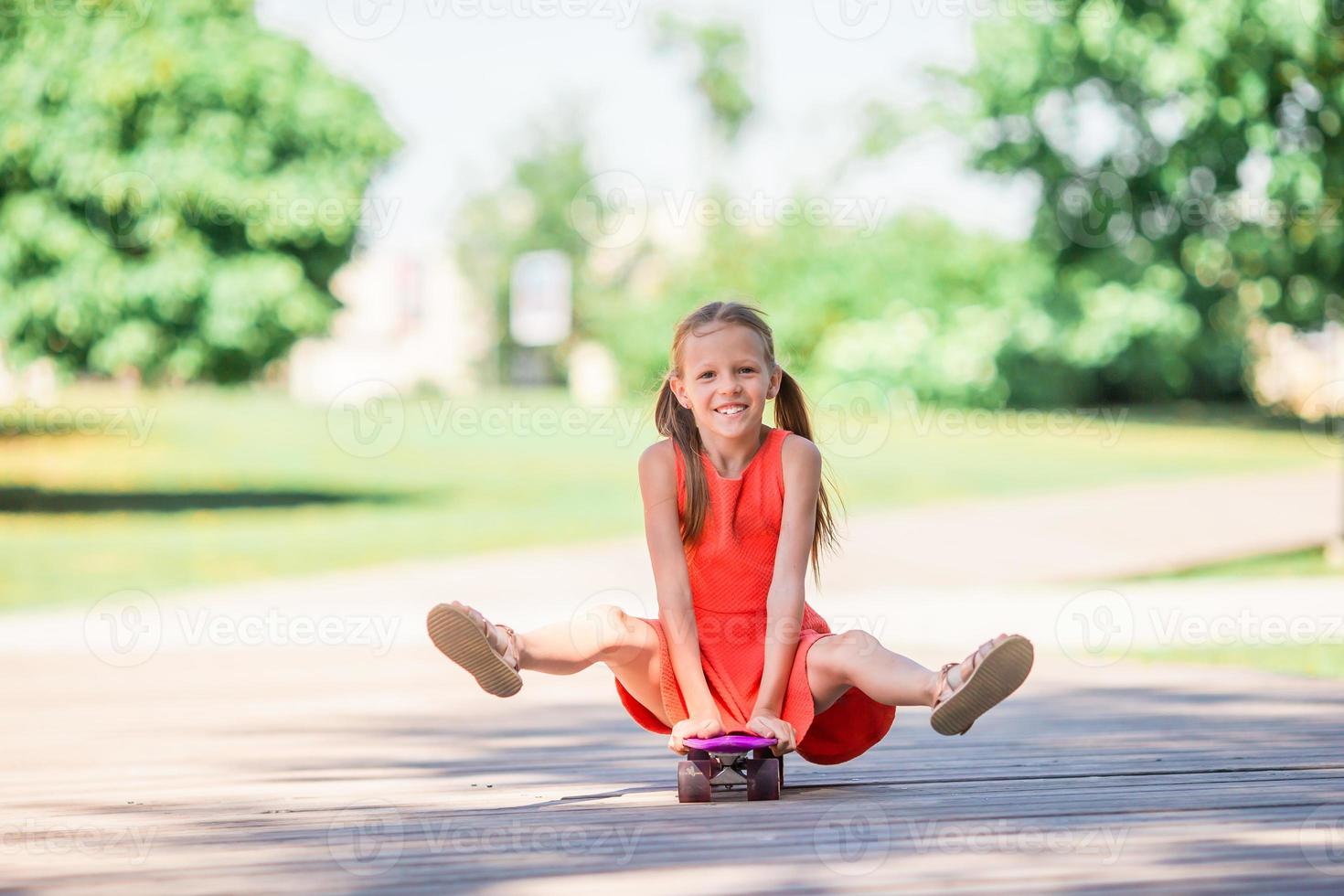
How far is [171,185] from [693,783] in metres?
18.1

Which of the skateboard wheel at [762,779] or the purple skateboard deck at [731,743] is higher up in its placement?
the purple skateboard deck at [731,743]

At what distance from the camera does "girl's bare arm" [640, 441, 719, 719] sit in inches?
154

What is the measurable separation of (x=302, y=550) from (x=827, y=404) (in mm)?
20185

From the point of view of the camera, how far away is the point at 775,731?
3.71m

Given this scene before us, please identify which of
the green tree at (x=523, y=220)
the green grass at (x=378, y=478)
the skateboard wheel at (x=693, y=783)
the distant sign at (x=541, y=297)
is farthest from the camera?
the green tree at (x=523, y=220)

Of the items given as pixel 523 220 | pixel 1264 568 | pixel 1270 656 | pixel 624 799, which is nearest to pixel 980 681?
pixel 624 799

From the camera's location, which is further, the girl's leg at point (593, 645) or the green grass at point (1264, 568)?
the green grass at point (1264, 568)

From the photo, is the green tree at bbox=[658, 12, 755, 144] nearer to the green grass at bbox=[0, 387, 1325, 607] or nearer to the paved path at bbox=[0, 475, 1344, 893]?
the green grass at bbox=[0, 387, 1325, 607]

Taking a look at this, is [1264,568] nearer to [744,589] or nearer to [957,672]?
[744,589]

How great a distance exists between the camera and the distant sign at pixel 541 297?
254 ft

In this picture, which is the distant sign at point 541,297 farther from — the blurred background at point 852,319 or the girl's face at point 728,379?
the girl's face at point 728,379

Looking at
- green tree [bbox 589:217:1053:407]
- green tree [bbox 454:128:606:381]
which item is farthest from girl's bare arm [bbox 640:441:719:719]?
green tree [bbox 454:128:606:381]

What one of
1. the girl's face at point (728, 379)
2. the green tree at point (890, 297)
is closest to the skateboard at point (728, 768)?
the girl's face at point (728, 379)

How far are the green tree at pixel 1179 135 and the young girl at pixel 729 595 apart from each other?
26.5 feet
